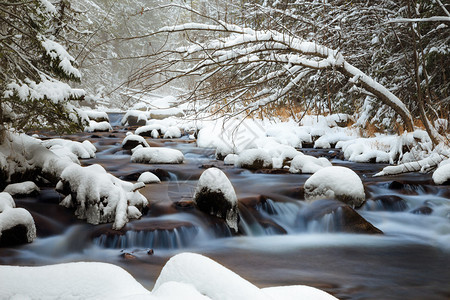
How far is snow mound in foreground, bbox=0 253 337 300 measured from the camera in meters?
1.47

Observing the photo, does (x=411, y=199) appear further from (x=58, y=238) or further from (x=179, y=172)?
(x=58, y=238)

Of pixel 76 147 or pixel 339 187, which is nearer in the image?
pixel 339 187

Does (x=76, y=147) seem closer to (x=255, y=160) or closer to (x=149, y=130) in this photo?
(x=255, y=160)

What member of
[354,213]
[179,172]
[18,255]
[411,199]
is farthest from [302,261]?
[179,172]

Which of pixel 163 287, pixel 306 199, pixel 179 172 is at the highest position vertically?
pixel 179 172

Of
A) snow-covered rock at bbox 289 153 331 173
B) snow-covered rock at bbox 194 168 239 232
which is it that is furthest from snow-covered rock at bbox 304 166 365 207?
snow-covered rock at bbox 289 153 331 173

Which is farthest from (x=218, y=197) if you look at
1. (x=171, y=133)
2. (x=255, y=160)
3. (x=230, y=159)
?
(x=171, y=133)

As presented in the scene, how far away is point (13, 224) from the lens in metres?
3.70

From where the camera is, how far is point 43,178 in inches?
215

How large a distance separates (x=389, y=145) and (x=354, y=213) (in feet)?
14.9

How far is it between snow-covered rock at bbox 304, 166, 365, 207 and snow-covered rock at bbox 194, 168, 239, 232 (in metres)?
1.34

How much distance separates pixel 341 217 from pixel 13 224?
152 inches

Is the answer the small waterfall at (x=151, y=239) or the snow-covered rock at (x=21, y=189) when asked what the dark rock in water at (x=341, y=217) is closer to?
the small waterfall at (x=151, y=239)

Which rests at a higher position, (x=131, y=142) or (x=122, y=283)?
(x=131, y=142)
